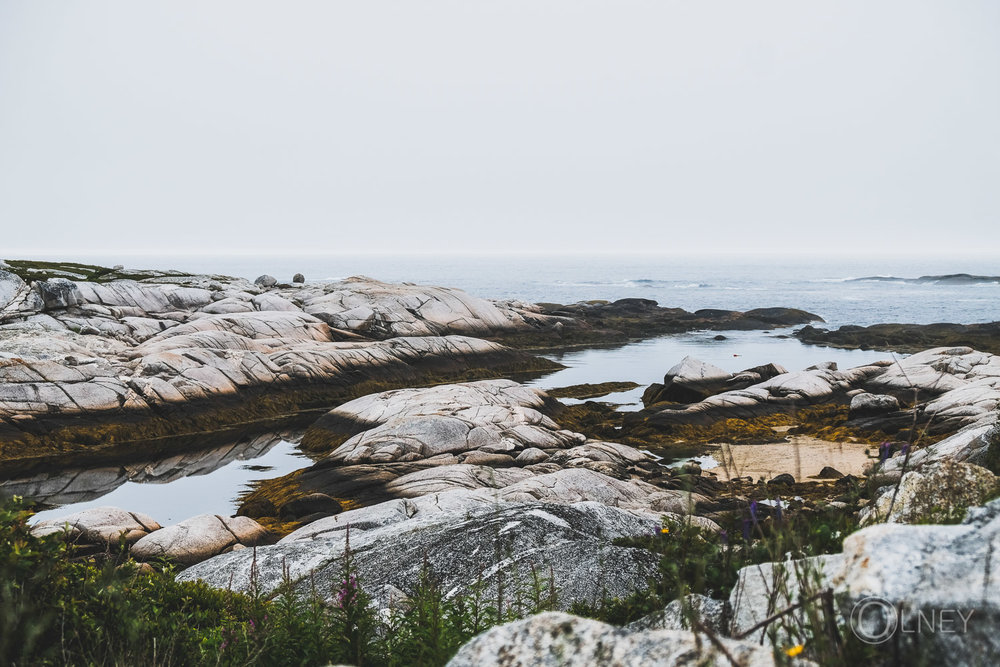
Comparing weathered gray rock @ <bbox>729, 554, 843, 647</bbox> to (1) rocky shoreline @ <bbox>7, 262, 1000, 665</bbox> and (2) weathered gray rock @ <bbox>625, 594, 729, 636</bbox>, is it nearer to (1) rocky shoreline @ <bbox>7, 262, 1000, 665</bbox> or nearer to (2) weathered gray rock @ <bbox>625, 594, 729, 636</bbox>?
(1) rocky shoreline @ <bbox>7, 262, 1000, 665</bbox>

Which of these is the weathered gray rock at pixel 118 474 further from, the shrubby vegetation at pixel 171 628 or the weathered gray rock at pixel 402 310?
the weathered gray rock at pixel 402 310

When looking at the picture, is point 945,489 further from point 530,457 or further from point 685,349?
point 685,349

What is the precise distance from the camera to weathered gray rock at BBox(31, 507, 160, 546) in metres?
11.4

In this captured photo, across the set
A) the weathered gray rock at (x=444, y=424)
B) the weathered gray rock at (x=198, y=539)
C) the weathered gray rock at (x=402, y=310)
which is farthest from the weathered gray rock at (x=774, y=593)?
the weathered gray rock at (x=402, y=310)

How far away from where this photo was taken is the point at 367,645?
4309 millimetres

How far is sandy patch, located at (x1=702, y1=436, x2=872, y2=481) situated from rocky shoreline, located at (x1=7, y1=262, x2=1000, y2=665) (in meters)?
0.67

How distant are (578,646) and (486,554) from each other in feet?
14.9

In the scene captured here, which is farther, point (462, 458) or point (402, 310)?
point (402, 310)

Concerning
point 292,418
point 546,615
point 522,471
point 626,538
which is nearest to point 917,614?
Answer: point 546,615

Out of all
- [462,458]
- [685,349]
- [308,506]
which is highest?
[462,458]

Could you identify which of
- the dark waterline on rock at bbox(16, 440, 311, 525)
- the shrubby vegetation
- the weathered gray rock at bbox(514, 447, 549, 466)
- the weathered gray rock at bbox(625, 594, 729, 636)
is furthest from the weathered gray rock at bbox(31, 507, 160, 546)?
the weathered gray rock at bbox(625, 594, 729, 636)

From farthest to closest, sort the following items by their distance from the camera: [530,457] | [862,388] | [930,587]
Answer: [862,388], [530,457], [930,587]

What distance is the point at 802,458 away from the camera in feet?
61.8

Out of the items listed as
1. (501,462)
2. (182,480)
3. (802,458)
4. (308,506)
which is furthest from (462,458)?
(802,458)
